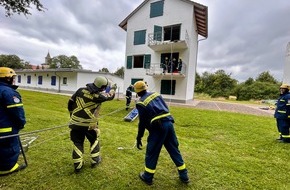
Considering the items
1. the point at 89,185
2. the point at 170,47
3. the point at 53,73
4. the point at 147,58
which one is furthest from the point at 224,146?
the point at 53,73

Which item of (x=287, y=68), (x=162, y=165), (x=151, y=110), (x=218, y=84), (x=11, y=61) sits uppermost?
(x=11, y=61)

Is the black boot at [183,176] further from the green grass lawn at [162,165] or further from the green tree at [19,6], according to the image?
the green tree at [19,6]

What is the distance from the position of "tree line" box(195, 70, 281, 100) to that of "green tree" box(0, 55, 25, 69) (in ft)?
169

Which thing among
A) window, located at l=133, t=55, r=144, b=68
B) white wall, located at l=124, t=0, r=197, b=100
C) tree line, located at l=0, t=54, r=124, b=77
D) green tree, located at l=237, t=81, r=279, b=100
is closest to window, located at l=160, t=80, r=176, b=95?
white wall, located at l=124, t=0, r=197, b=100

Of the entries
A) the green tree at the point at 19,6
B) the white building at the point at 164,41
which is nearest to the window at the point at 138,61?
the white building at the point at 164,41

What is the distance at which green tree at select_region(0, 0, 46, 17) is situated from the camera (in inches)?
298

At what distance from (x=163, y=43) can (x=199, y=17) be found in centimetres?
478

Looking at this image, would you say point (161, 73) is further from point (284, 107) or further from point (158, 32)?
point (284, 107)

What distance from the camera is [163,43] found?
1518 cm

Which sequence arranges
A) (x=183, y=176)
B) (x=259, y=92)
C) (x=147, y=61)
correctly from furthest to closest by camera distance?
(x=259, y=92)
(x=147, y=61)
(x=183, y=176)

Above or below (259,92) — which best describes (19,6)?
above

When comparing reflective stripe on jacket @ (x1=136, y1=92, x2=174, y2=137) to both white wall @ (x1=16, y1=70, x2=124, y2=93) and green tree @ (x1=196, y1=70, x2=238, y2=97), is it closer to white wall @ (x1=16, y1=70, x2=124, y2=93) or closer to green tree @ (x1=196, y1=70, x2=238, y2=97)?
white wall @ (x1=16, y1=70, x2=124, y2=93)

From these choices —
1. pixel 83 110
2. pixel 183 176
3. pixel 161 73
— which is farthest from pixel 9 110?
pixel 161 73

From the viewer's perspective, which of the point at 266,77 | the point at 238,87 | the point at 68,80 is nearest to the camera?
the point at 68,80
